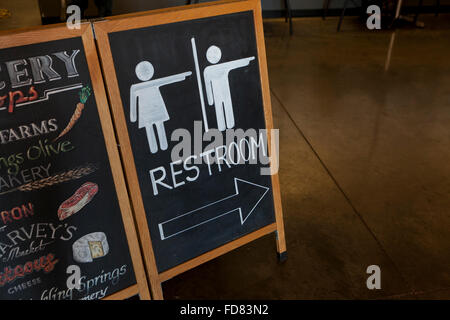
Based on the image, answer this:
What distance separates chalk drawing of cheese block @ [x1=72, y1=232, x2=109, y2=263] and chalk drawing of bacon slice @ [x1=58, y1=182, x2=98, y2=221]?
0.11 meters

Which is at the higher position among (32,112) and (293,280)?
(32,112)

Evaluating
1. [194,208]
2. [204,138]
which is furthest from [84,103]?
[194,208]

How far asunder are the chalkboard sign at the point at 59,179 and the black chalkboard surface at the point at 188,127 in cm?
11

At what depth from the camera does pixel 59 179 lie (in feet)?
4.84

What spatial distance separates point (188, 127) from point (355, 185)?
1.40m

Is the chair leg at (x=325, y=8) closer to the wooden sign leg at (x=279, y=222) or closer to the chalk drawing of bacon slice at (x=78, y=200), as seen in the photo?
the wooden sign leg at (x=279, y=222)

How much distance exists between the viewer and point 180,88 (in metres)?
1.61

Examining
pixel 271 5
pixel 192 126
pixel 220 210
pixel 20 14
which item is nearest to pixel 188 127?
pixel 192 126

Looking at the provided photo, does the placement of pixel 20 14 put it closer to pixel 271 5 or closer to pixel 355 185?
pixel 271 5

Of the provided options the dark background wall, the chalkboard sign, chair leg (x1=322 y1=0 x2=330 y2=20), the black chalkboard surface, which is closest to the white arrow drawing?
the black chalkboard surface

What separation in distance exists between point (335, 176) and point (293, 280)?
0.98 m

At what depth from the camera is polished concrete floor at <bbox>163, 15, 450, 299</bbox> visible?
1.96 meters

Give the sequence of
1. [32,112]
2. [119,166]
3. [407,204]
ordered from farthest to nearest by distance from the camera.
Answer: [407,204]
[119,166]
[32,112]
